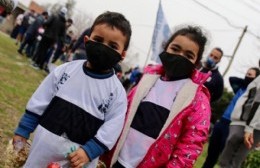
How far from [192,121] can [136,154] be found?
432 mm

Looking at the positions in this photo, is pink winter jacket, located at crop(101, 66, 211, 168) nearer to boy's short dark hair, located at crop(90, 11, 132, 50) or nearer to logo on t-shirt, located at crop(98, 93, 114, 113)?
logo on t-shirt, located at crop(98, 93, 114, 113)

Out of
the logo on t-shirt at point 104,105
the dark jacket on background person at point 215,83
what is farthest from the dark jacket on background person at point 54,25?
the logo on t-shirt at point 104,105

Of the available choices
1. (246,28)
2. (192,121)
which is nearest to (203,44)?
(192,121)

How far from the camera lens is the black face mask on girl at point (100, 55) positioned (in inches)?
103

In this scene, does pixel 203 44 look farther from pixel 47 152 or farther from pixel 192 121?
pixel 47 152

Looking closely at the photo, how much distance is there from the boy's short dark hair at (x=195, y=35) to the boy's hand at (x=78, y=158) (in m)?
1.08

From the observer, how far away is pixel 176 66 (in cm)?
292

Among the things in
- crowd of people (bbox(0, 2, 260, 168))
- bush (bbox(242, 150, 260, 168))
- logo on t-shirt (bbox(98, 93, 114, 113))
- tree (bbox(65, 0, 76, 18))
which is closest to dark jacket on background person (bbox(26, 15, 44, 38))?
bush (bbox(242, 150, 260, 168))

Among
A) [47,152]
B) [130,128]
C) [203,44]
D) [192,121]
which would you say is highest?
[203,44]

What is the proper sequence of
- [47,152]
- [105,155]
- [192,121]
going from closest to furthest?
[47,152], [192,121], [105,155]

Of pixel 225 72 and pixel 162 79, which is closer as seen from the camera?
pixel 162 79

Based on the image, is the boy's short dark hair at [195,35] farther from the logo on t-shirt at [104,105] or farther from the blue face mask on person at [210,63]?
the blue face mask on person at [210,63]

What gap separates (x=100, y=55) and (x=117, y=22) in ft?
0.79

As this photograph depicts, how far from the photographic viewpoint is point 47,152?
2543 millimetres
